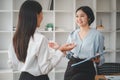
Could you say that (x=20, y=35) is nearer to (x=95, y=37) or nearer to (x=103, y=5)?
(x=95, y=37)

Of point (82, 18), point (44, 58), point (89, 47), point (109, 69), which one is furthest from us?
point (109, 69)

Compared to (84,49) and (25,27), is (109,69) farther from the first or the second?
(25,27)

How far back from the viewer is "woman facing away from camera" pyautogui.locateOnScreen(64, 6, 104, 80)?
2182 mm

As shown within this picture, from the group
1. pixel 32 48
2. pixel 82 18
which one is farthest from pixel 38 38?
pixel 82 18

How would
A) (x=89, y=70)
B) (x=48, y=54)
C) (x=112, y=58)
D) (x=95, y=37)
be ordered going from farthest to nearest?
(x=112, y=58) < (x=95, y=37) < (x=89, y=70) < (x=48, y=54)

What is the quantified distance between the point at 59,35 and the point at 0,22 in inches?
47.7

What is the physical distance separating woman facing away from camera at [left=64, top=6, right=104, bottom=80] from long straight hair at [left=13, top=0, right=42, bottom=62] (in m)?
0.74

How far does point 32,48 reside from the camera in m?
1.58

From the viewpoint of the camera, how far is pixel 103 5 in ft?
14.9

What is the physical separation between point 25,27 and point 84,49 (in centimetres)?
91

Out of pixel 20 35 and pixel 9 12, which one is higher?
pixel 9 12

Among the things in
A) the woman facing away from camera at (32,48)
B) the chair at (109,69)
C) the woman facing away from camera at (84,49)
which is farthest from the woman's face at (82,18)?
the woman facing away from camera at (32,48)

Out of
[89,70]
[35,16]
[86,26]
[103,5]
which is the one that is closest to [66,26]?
[103,5]

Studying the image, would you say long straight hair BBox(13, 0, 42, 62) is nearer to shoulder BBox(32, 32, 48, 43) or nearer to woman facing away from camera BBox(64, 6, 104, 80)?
shoulder BBox(32, 32, 48, 43)
